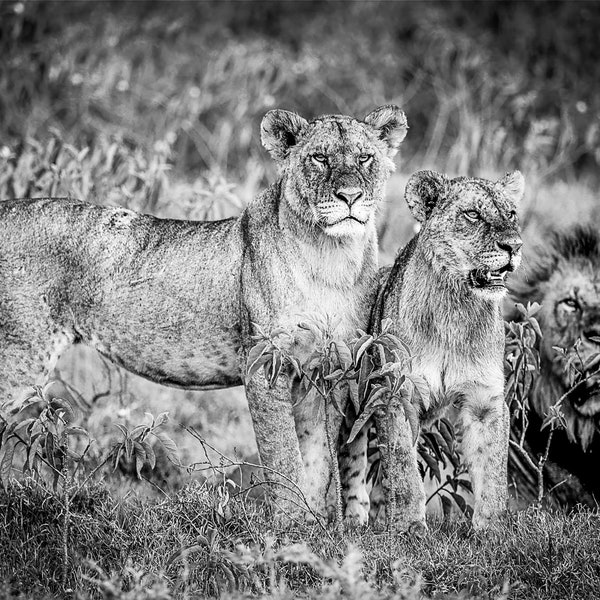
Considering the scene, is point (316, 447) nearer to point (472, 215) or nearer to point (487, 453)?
point (487, 453)

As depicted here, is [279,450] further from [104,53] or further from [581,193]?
[104,53]

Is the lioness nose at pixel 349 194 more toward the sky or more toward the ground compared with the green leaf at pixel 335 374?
more toward the sky

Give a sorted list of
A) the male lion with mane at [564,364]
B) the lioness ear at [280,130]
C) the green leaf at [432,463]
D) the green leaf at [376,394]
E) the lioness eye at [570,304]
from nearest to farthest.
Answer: the green leaf at [376,394] → the lioness ear at [280,130] → the green leaf at [432,463] → the male lion with mane at [564,364] → the lioness eye at [570,304]

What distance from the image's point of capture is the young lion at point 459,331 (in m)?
4.51

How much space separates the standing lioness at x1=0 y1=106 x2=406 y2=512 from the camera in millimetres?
4738

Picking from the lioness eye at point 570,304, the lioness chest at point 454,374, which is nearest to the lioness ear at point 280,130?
the lioness chest at point 454,374

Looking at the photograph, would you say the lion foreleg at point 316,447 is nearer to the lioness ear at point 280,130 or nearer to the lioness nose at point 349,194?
the lioness nose at point 349,194

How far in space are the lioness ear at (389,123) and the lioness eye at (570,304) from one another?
1.37m

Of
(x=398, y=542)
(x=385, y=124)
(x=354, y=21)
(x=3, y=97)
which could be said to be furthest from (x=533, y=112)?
(x=398, y=542)

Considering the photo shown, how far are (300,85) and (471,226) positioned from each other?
9.72 m

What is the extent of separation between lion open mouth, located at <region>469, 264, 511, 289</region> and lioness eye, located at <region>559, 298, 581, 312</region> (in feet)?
4.74

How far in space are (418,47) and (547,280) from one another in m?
9.31

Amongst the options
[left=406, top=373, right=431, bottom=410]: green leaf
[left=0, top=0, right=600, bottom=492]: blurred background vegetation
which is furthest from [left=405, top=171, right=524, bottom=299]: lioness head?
[left=0, top=0, right=600, bottom=492]: blurred background vegetation

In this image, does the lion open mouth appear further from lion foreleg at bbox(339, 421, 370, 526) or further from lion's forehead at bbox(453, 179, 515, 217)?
lion foreleg at bbox(339, 421, 370, 526)
